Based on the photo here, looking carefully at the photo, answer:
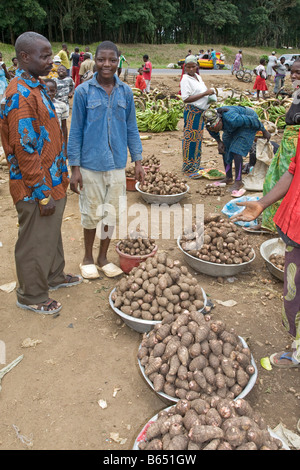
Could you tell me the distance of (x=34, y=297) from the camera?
3252 mm

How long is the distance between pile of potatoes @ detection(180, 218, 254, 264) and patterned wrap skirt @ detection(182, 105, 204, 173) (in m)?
3.11

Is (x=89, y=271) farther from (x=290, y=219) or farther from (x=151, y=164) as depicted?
(x=151, y=164)

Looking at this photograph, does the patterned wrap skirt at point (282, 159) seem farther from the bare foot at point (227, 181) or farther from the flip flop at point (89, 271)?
the flip flop at point (89, 271)

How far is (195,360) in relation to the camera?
2.33m

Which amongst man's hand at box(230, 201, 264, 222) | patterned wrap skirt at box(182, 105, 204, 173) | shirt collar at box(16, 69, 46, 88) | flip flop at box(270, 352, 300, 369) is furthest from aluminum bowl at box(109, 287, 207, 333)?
patterned wrap skirt at box(182, 105, 204, 173)

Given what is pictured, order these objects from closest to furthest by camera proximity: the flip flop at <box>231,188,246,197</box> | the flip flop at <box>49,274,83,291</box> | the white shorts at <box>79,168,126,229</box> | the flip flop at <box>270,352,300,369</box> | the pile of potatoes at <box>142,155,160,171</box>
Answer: the flip flop at <box>270,352,300,369</box>
the white shorts at <box>79,168,126,229</box>
the flip flop at <box>49,274,83,291</box>
the pile of potatoes at <box>142,155,160,171</box>
the flip flop at <box>231,188,246,197</box>

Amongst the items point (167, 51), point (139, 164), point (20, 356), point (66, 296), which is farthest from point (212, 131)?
point (167, 51)

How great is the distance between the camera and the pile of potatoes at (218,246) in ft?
12.3

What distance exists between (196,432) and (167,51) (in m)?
39.0

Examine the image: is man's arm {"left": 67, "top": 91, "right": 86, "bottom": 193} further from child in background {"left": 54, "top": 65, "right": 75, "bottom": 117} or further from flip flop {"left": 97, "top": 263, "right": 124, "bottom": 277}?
child in background {"left": 54, "top": 65, "right": 75, "bottom": 117}

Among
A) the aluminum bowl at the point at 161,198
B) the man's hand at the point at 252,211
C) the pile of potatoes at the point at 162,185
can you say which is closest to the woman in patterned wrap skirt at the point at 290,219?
the man's hand at the point at 252,211

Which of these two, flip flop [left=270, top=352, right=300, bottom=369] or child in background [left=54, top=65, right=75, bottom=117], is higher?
child in background [left=54, top=65, right=75, bottom=117]

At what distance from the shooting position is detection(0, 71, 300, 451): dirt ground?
7.48 ft
